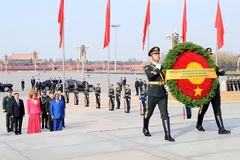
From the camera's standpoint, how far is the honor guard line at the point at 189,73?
6680mm

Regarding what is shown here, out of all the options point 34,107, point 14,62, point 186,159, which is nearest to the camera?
point 186,159

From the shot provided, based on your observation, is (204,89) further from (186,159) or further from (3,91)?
(3,91)

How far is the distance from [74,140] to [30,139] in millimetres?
850

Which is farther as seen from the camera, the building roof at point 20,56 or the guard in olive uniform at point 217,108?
the building roof at point 20,56

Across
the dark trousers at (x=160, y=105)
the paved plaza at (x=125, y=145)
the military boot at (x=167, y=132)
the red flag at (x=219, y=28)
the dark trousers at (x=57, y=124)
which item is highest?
the red flag at (x=219, y=28)

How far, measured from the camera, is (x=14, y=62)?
179875 millimetres

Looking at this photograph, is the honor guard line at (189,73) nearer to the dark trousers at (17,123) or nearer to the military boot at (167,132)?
the military boot at (167,132)

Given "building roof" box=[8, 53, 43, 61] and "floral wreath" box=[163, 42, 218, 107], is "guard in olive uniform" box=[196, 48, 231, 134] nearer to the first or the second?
"floral wreath" box=[163, 42, 218, 107]

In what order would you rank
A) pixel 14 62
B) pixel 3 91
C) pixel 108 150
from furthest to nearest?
pixel 14 62 → pixel 3 91 → pixel 108 150

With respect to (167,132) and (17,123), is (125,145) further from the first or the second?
(17,123)

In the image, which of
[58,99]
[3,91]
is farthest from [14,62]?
[58,99]

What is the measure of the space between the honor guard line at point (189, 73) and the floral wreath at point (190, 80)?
0.06m

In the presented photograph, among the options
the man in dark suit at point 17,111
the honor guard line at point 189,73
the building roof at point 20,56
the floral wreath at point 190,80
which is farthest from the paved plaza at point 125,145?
the building roof at point 20,56

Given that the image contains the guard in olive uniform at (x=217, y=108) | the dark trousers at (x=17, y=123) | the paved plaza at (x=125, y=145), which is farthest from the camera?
the dark trousers at (x=17, y=123)
